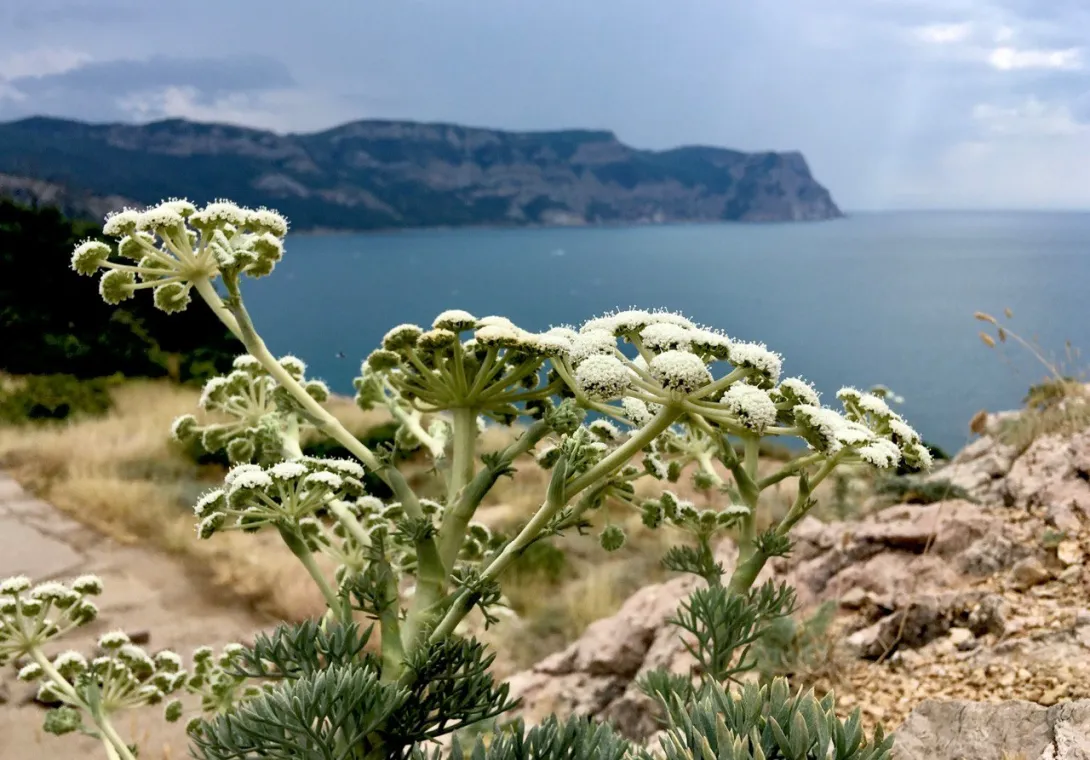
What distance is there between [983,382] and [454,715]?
1227 inches

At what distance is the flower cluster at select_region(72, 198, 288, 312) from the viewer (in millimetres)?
2162

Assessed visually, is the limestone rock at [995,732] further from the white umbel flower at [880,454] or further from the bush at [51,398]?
the bush at [51,398]

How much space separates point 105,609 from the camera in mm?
7086

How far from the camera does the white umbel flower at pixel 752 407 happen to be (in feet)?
5.78

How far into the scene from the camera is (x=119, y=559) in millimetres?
8445

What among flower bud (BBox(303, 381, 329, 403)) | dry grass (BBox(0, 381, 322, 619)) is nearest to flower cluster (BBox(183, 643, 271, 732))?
flower bud (BBox(303, 381, 329, 403))

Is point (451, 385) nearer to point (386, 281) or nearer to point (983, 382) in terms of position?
point (983, 382)

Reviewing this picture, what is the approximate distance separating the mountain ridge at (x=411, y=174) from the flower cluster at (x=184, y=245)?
72368 millimetres

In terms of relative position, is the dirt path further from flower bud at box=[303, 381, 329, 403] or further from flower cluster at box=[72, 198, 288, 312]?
flower cluster at box=[72, 198, 288, 312]

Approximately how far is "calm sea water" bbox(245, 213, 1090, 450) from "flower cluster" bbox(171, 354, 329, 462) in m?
1.35

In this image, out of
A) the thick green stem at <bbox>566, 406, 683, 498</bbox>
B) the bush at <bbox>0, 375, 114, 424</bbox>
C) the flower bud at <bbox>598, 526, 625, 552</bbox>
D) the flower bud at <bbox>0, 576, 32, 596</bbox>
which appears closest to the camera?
the thick green stem at <bbox>566, 406, 683, 498</bbox>

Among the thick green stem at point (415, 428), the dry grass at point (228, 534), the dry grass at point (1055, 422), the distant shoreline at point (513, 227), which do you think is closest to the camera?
the thick green stem at point (415, 428)

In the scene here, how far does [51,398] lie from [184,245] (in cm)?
1579

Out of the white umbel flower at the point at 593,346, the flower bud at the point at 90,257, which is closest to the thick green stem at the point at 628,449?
the white umbel flower at the point at 593,346
